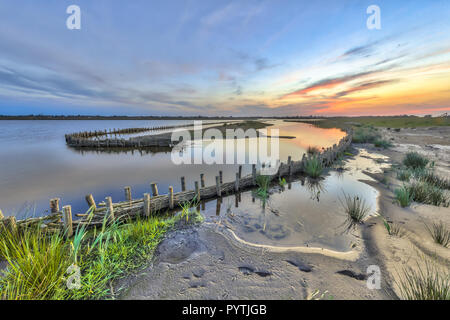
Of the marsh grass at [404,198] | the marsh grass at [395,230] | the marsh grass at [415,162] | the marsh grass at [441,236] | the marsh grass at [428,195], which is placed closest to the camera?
the marsh grass at [441,236]

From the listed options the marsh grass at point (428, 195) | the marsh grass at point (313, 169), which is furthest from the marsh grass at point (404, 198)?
the marsh grass at point (313, 169)

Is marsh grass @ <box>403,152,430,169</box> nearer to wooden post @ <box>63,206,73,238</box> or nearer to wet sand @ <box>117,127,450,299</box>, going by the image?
wet sand @ <box>117,127,450,299</box>

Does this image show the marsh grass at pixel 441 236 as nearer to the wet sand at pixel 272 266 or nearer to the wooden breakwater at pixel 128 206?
the wet sand at pixel 272 266

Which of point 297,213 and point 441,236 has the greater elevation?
point 441,236

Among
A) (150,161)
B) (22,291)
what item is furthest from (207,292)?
(150,161)

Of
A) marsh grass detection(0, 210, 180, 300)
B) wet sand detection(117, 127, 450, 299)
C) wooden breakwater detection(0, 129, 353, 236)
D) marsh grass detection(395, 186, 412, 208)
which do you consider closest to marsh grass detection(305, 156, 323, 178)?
wooden breakwater detection(0, 129, 353, 236)

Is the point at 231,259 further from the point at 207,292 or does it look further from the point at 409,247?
the point at 409,247

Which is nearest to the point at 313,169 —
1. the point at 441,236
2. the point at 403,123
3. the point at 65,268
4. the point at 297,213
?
the point at 297,213

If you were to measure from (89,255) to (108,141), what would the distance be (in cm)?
3303

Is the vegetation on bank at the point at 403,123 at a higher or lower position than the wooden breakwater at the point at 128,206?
higher

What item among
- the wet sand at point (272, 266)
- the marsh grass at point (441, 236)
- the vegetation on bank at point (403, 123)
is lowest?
the wet sand at point (272, 266)

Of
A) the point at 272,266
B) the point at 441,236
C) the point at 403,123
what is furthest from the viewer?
the point at 403,123

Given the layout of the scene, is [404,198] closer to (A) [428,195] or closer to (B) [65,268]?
(A) [428,195]

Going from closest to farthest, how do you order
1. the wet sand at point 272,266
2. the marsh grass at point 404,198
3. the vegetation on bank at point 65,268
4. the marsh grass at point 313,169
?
the vegetation on bank at point 65,268 → the wet sand at point 272,266 → the marsh grass at point 404,198 → the marsh grass at point 313,169
